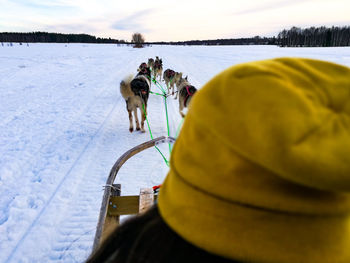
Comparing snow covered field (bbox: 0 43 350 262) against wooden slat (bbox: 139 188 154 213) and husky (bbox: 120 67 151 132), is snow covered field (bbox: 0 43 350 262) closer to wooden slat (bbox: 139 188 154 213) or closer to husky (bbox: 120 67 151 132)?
husky (bbox: 120 67 151 132)

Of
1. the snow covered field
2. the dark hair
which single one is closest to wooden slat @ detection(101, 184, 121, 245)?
the snow covered field

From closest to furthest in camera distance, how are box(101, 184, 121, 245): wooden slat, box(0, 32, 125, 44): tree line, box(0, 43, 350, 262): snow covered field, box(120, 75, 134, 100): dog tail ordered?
box(101, 184, 121, 245): wooden slat, box(0, 43, 350, 262): snow covered field, box(120, 75, 134, 100): dog tail, box(0, 32, 125, 44): tree line

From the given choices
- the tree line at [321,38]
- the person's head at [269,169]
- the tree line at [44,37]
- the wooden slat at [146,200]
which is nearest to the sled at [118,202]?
the wooden slat at [146,200]

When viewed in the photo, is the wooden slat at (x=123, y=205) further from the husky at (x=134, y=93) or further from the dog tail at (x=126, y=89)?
the dog tail at (x=126, y=89)

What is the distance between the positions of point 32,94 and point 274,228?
980cm

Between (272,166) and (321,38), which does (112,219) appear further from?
(321,38)

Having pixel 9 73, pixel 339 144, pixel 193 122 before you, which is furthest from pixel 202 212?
pixel 9 73

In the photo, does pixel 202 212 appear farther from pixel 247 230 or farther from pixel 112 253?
pixel 112 253

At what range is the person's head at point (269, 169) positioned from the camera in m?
0.51

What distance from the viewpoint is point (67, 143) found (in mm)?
4809

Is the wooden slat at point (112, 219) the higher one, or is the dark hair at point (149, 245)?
the dark hair at point (149, 245)

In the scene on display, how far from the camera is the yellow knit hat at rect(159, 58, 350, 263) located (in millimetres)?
511

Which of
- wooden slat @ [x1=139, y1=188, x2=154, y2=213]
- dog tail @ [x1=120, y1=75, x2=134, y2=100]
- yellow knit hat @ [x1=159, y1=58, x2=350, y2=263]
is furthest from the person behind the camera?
dog tail @ [x1=120, y1=75, x2=134, y2=100]

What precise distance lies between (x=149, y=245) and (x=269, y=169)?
15.8 inches
